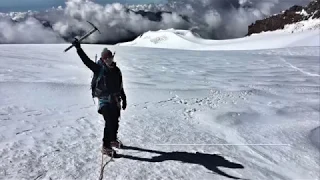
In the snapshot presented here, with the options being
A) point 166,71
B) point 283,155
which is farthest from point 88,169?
point 166,71

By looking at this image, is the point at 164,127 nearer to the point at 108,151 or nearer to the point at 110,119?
the point at 108,151

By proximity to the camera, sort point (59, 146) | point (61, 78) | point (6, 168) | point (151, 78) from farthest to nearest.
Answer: point (151, 78) → point (61, 78) → point (59, 146) → point (6, 168)

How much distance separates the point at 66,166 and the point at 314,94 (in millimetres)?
10634

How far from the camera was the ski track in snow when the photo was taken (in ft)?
18.5

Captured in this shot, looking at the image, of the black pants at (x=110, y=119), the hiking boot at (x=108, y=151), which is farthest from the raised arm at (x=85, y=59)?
the hiking boot at (x=108, y=151)

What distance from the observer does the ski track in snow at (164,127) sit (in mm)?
5630

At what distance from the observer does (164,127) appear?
8.02 m

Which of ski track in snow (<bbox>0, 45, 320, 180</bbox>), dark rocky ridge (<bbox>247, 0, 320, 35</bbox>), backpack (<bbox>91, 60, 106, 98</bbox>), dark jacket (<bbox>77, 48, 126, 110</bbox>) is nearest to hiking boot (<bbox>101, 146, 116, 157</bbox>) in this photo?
ski track in snow (<bbox>0, 45, 320, 180</bbox>)

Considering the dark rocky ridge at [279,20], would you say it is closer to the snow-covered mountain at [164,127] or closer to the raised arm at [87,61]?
the snow-covered mountain at [164,127]

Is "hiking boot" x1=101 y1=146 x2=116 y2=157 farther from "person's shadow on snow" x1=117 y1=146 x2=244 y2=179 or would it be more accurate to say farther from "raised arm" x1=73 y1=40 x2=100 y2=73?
"raised arm" x1=73 y1=40 x2=100 y2=73

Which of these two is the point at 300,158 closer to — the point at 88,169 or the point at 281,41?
the point at 88,169

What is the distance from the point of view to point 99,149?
6227 millimetres

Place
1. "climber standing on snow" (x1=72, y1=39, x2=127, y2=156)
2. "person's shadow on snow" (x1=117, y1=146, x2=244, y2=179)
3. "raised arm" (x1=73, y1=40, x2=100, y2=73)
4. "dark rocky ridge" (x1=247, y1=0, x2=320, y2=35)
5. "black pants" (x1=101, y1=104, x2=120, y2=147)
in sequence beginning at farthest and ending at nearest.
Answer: "dark rocky ridge" (x1=247, y1=0, x2=320, y2=35), "person's shadow on snow" (x1=117, y1=146, x2=244, y2=179), "black pants" (x1=101, y1=104, x2=120, y2=147), "climber standing on snow" (x1=72, y1=39, x2=127, y2=156), "raised arm" (x1=73, y1=40, x2=100, y2=73)

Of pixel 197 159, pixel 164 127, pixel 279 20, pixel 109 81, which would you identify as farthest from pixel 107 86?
pixel 279 20
